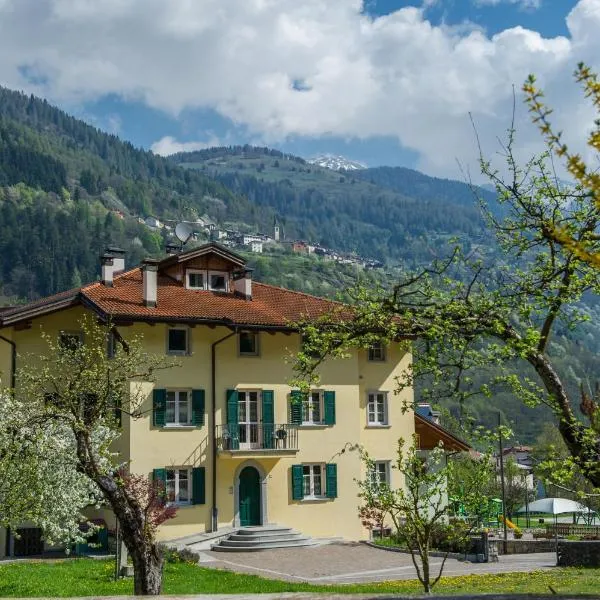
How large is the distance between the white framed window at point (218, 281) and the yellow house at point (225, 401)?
6cm

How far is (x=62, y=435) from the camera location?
1006 inches

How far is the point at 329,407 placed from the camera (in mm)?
36812

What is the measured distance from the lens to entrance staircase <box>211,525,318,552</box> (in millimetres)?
32562

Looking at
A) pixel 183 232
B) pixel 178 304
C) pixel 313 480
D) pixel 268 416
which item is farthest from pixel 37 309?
pixel 313 480

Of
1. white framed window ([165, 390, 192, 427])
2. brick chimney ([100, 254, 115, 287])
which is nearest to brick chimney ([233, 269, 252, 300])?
brick chimney ([100, 254, 115, 287])

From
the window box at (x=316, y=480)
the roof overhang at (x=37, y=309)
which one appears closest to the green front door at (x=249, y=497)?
the window box at (x=316, y=480)

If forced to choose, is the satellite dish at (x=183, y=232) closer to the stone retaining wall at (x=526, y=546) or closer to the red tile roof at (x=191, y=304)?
the red tile roof at (x=191, y=304)

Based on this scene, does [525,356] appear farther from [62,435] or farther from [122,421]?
[122,421]

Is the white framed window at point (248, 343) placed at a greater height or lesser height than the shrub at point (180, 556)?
greater

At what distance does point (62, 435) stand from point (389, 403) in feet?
57.7

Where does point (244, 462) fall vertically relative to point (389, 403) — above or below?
below

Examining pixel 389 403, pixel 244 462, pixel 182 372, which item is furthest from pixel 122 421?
pixel 389 403

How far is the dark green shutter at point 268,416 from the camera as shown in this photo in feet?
116

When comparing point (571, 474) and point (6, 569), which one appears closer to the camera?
point (571, 474)
